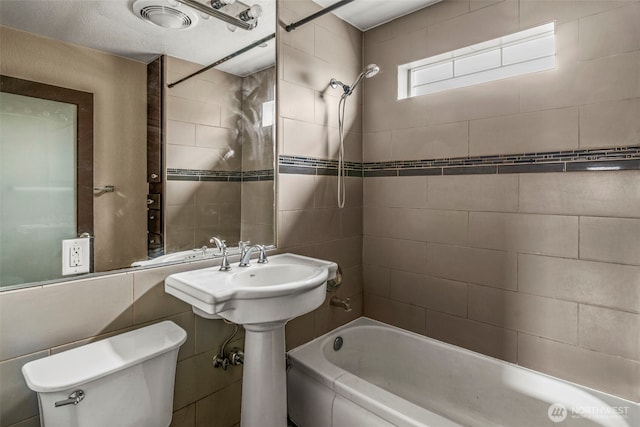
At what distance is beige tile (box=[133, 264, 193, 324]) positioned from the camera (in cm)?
137

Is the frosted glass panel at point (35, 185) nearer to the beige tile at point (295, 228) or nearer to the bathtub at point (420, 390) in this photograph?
the beige tile at point (295, 228)

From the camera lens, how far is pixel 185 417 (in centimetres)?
154

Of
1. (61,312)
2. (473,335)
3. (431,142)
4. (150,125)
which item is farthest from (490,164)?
(61,312)

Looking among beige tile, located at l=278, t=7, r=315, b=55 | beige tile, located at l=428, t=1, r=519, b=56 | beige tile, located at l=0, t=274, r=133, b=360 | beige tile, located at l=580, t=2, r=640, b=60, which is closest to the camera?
beige tile, located at l=0, t=274, r=133, b=360

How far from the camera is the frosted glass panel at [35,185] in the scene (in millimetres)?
1097

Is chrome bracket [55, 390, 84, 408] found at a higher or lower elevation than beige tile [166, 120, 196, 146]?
lower

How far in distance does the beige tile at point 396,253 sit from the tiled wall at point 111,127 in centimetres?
155

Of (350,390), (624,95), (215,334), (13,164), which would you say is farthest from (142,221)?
(624,95)

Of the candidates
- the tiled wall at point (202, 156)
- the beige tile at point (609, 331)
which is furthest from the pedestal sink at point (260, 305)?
the beige tile at point (609, 331)

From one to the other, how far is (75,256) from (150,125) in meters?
0.60

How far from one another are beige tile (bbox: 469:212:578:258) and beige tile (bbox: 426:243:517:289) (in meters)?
0.06

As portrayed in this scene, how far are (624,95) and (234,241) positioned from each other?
1983 mm

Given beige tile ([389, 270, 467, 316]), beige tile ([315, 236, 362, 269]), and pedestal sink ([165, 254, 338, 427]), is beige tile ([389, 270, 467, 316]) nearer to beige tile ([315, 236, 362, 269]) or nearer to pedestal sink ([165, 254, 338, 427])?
beige tile ([315, 236, 362, 269])

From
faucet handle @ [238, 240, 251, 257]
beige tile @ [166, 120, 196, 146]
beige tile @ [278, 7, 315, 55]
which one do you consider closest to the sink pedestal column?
faucet handle @ [238, 240, 251, 257]
